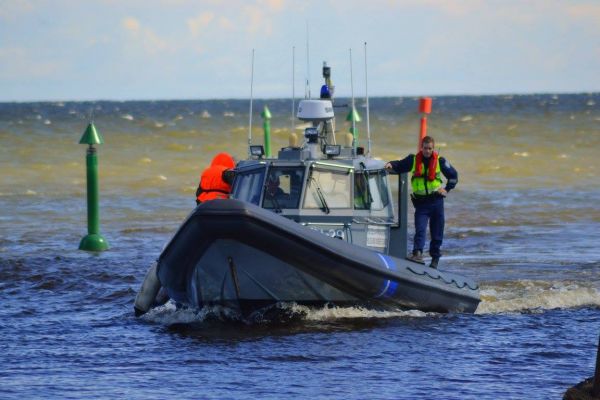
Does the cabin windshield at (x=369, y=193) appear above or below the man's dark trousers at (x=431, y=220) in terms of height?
above

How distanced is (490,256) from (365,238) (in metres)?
5.80

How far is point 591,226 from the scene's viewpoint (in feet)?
69.9

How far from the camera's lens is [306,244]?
11000 millimetres

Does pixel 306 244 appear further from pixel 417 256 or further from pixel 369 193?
pixel 417 256

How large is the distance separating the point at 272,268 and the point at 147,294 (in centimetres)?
216

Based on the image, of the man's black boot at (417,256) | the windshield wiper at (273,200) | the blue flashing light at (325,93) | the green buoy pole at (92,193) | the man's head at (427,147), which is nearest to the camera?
the windshield wiper at (273,200)

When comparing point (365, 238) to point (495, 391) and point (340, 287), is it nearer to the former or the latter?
point (340, 287)

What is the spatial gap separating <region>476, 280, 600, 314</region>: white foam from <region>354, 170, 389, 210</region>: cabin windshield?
1617 mm

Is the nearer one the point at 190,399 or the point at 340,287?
the point at 190,399

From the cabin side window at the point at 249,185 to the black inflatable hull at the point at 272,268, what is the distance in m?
0.99

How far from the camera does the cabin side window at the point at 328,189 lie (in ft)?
39.6

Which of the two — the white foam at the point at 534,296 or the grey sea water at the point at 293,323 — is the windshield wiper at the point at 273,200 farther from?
the white foam at the point at 534,296

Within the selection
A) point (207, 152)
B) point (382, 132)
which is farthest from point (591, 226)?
point (382, 132)

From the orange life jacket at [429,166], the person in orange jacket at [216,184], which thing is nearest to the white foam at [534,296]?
the orange life jacket at [429,166]
